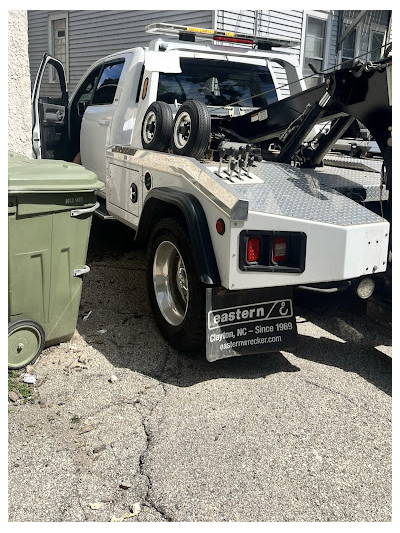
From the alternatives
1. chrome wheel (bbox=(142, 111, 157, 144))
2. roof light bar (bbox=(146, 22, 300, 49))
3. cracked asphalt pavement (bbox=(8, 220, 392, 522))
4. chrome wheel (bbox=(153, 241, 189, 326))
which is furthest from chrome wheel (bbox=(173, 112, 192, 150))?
roof light bar (bbox=(146, 22, 300, 49))

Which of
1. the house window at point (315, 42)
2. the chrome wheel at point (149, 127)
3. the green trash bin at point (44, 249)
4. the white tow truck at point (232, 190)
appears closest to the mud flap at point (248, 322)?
the white tow truck at point (232, 190)

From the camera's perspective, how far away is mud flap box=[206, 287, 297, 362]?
3490mm

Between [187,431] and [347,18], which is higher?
[347,18]

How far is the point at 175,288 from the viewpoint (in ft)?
14.1

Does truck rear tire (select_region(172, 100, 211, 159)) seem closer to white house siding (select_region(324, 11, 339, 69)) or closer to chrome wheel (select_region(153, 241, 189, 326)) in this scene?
chrome wheel (select_region(153, 241, 189, 326))

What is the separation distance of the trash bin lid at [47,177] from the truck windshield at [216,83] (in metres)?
1.79

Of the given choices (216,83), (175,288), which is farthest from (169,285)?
(216,83)

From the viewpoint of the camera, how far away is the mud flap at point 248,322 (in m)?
3.49

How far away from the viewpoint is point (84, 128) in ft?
21.2

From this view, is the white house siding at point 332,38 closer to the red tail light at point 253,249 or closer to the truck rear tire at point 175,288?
the truck rear tire at point 175,288

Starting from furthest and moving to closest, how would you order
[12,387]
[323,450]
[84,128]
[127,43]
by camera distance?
1. [127,43]
2. [84,128]
3. [12,387]
4. [323,450]

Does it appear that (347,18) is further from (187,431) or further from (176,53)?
(187,431)
